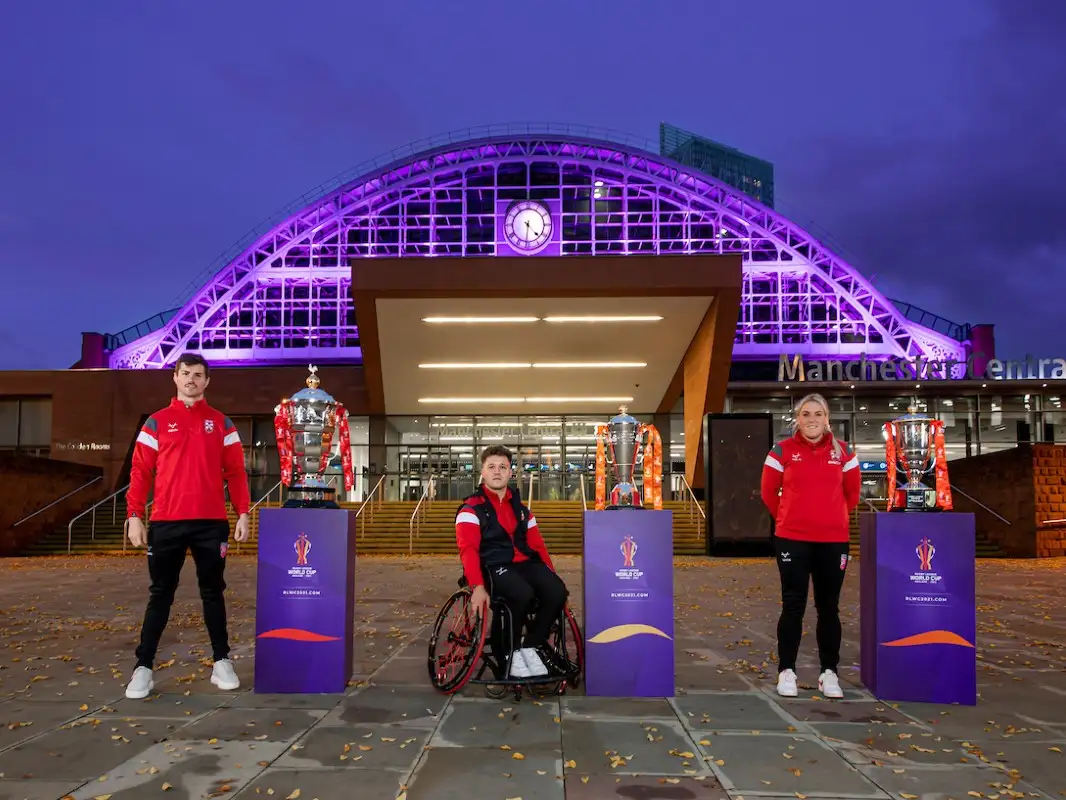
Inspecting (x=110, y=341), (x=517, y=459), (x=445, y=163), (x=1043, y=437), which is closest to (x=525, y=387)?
(x=517, y=459)

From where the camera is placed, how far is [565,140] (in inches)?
1697

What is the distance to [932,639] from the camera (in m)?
5.44

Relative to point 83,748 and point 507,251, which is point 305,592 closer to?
point 83,748

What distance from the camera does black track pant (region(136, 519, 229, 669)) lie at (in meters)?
5.39

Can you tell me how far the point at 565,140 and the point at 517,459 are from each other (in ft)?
68.6

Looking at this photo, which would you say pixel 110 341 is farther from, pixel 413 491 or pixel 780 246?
pixel 780 246

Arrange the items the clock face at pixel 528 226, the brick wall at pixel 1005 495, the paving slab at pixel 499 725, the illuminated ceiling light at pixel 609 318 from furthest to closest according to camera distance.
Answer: the clock face at pixel 528 226 → the illuminated ceiling light at pixel 609 318 → the brick wall at pixel 1005 495 → the paving slab at pixel 499 725

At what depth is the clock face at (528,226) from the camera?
121 feet

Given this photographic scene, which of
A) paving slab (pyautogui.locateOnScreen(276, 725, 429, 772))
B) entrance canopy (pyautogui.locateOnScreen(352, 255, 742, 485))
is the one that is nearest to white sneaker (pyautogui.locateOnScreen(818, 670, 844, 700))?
paving slab (pyautogui.locateOnScreen(276, 725, 429, 772))

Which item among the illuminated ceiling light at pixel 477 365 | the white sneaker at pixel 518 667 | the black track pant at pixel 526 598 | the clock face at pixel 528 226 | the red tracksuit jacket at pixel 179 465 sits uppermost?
the clock face at pixel 528 226

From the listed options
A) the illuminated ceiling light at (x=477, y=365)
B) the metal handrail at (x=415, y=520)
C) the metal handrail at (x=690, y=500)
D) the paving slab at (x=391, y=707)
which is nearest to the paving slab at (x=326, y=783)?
the paving slab at (x=391, y=707)

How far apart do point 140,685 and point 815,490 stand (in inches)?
173

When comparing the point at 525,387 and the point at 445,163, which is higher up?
the point at 445,163

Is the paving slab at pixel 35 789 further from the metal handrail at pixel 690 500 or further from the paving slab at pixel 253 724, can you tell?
the metal handrail at pixel 690 500
